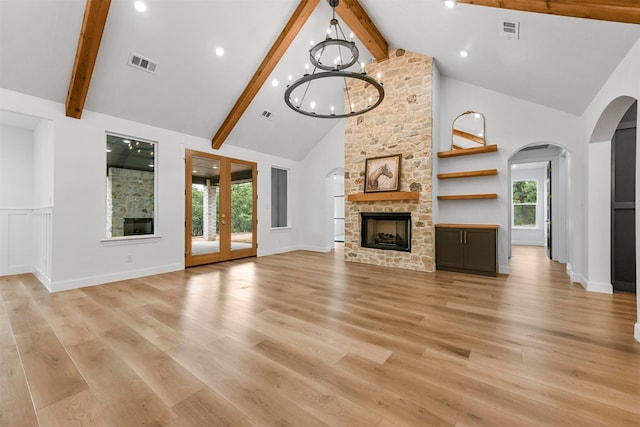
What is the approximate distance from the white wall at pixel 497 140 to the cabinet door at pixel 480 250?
1.45 feet

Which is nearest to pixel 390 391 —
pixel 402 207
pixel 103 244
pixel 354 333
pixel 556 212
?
pixel 354 333

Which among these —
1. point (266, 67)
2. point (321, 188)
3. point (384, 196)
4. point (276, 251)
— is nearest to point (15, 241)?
point (276, 251)

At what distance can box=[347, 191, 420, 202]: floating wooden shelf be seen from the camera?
5352 mm

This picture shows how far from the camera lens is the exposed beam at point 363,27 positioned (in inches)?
168

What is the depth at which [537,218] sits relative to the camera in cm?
964

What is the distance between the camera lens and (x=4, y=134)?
5148mm

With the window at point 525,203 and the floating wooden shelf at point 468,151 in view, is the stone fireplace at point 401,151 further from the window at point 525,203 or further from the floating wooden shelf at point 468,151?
the window at point 525,203

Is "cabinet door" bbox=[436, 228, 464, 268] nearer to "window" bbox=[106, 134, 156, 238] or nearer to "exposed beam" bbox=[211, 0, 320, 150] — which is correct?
"exposed beam" bbox=[211, 0, 320, 150]

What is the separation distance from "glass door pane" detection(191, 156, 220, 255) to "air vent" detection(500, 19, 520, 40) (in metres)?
5.74

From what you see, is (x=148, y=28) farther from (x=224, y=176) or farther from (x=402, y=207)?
(x=402, y=207)

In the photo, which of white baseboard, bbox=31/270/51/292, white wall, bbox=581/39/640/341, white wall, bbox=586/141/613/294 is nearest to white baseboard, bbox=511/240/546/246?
white wall, bbox=581/39/640/341

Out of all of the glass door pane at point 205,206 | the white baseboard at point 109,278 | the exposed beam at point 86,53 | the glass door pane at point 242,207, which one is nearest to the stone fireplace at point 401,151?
the glass door pane at point 242,207

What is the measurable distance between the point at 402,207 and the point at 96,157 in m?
5.68

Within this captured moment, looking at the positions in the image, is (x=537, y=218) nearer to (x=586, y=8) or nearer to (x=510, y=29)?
(x=510, y=29)
